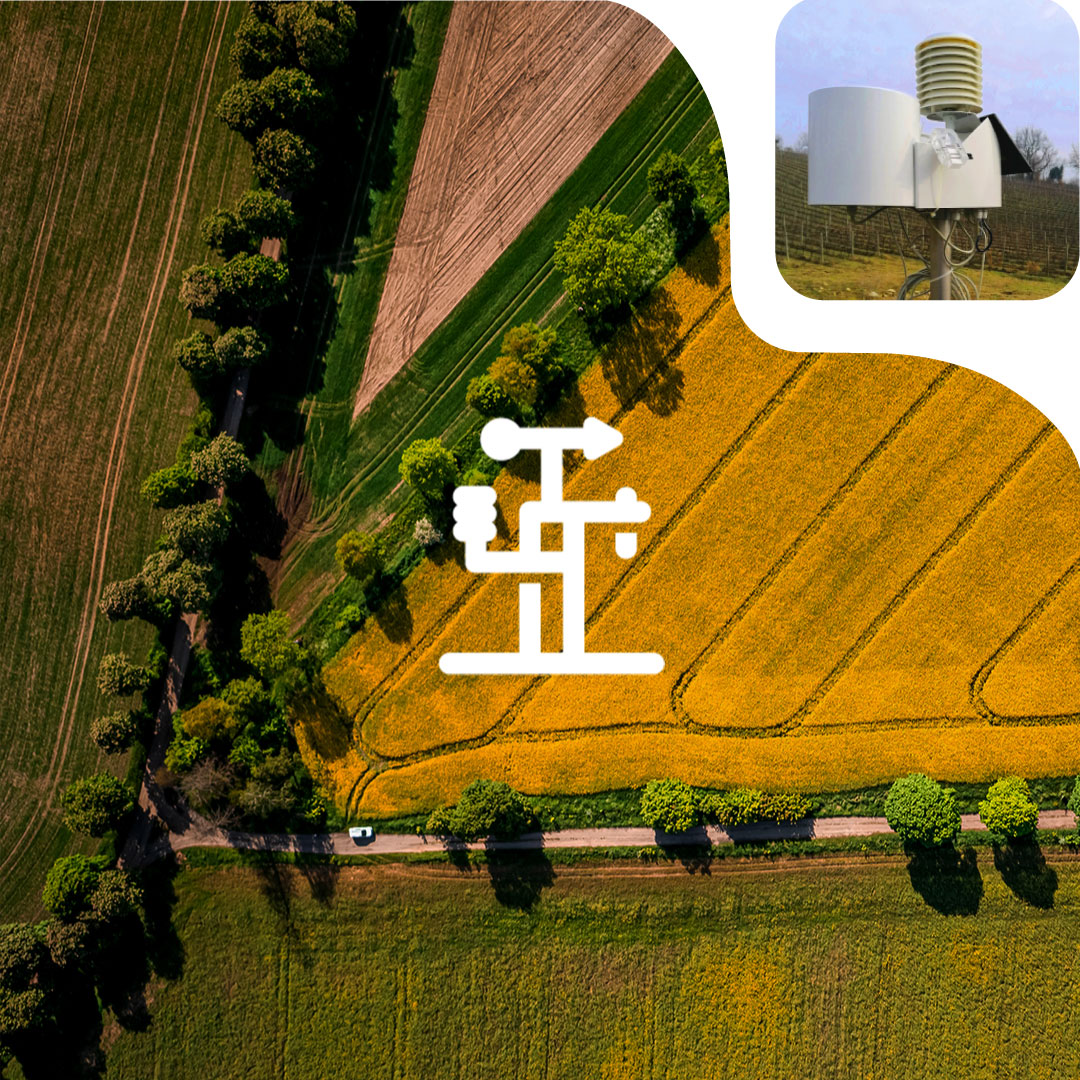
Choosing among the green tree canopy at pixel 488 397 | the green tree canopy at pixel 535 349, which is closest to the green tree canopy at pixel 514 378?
the green tree canopy at pixel 488 397

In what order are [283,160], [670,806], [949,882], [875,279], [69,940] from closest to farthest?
1. [875,279]
2. [69,940]
3. [670,806]
4. [283,160]
5. [949,882]

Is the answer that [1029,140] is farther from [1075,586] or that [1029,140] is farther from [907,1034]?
[907,1034]

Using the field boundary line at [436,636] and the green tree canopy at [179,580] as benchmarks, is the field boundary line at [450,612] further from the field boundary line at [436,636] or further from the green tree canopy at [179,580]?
the green tree canopy at [179,580]

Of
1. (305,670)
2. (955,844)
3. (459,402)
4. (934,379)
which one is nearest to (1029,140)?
(934,379)

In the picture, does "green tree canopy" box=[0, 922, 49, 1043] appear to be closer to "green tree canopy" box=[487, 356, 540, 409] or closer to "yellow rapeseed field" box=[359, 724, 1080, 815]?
"yellow rapeseed field" box=[359, 724, 1080, 815]

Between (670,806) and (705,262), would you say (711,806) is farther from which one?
(705,262)

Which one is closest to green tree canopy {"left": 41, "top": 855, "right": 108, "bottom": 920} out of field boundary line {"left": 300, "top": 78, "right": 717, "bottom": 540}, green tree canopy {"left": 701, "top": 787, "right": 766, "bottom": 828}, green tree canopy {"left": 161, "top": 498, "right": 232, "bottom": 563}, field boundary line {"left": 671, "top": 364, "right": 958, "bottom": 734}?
green tree canopy {"left": 161, "top": 498, "right": 232, "bottom": 563}

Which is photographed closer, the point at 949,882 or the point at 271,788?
the point at 271,788

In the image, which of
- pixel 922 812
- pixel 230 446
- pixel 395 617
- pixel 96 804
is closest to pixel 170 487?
pixel 230 446
